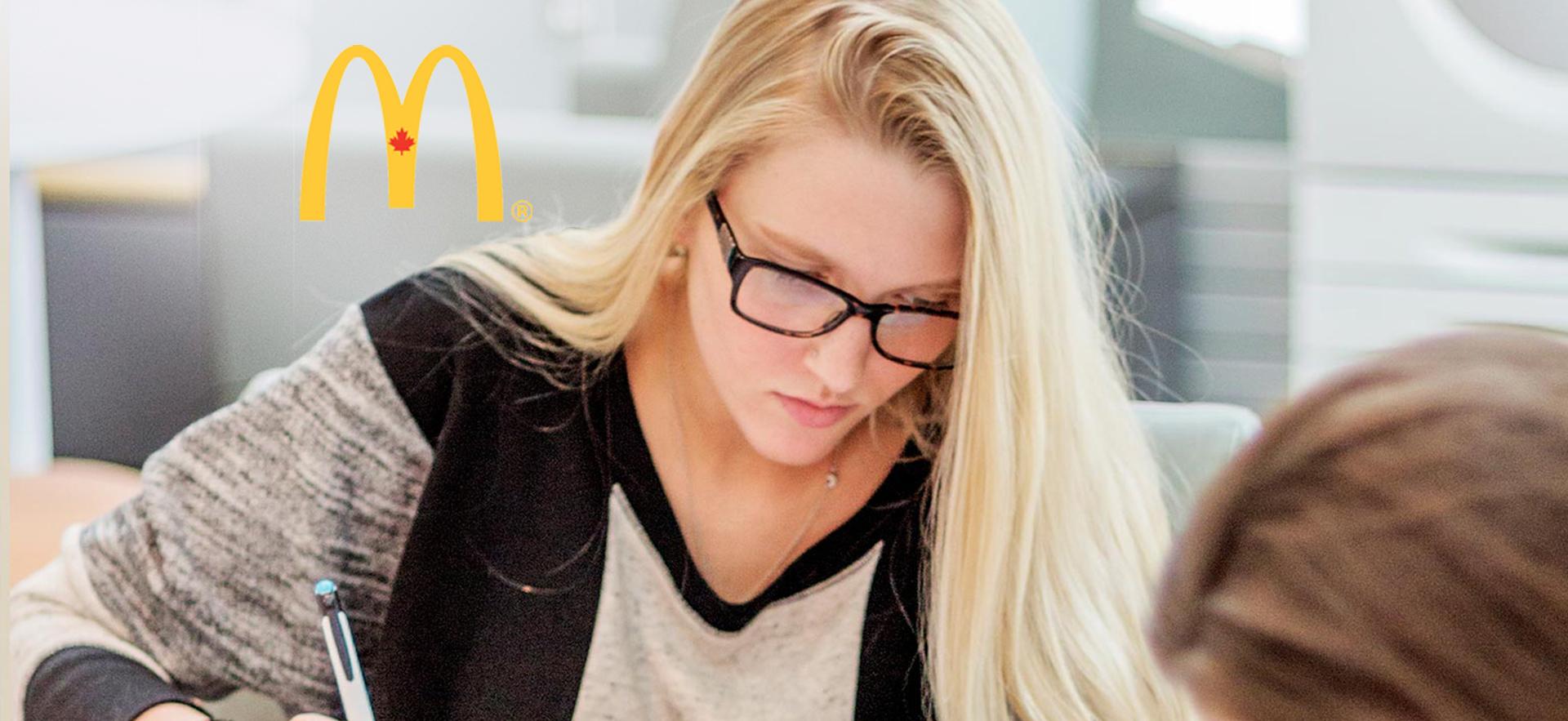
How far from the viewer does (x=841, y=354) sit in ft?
2.98

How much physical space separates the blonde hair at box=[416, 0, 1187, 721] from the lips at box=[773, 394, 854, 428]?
0.25 ft

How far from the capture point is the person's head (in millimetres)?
376

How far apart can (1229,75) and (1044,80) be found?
678mm

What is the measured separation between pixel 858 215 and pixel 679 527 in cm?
24

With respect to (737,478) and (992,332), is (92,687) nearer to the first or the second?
(737,478)

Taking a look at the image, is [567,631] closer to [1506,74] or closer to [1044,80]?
[1044,80]

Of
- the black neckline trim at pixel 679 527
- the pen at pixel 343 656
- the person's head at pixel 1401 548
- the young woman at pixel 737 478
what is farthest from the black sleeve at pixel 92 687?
the person's head at pixel 1401 548

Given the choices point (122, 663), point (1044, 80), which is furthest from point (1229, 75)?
point (122, 663)

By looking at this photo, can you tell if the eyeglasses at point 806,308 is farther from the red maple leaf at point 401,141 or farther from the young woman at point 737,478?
the red maple leaf at point 401,141

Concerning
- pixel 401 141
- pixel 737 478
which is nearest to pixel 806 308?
pixel 737 478

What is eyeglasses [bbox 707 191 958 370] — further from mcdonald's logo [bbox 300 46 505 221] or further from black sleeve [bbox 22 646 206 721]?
black sleeve [bbox 22 646 206 721]

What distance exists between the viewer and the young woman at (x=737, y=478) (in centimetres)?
89

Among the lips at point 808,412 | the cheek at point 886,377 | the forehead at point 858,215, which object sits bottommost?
the lips at point 808,412

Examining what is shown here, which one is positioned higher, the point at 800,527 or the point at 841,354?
the point at 841,354
